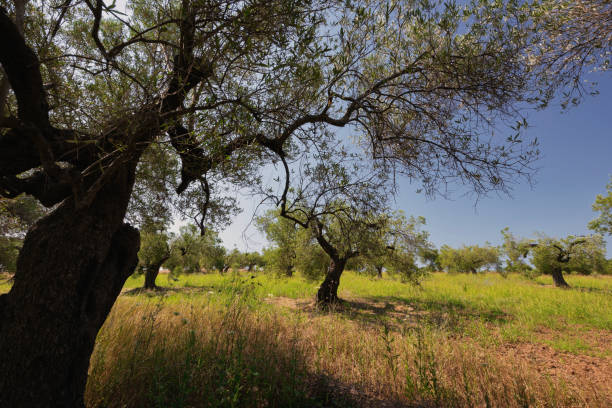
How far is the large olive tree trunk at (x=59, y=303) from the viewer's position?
256cm

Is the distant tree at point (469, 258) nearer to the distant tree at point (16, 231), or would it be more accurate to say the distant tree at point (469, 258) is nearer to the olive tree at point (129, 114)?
the olive tree at point (129, 114)

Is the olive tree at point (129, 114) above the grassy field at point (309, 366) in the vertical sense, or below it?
above

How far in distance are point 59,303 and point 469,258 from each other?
61200 millimetres

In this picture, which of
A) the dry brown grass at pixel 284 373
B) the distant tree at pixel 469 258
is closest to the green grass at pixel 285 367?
the dry brown grass at pixel 284 373

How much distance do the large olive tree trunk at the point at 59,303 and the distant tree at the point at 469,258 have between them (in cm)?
5807

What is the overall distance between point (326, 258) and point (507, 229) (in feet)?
91.3

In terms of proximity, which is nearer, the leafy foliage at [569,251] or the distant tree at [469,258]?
the leafy foliage at [569,251]

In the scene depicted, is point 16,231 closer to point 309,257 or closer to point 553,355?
point 309,257

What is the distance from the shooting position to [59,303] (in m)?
2.85

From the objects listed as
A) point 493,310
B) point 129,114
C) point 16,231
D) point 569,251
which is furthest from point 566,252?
point 16,231

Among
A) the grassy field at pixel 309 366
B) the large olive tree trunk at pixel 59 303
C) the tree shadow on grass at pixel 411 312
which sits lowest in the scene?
the tree shadow on grass at pixel 411 312

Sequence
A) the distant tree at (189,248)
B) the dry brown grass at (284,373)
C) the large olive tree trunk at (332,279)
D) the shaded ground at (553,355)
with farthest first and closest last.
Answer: the distant tree at (189,248) → the large olive tree trunk at (332,279) → the shaded ground at (553,355) → the dry brown grass at (284,373)

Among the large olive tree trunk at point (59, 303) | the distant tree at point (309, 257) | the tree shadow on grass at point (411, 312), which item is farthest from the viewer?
the distant tree at point (309, 257)

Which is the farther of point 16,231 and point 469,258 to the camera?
point 469,258
